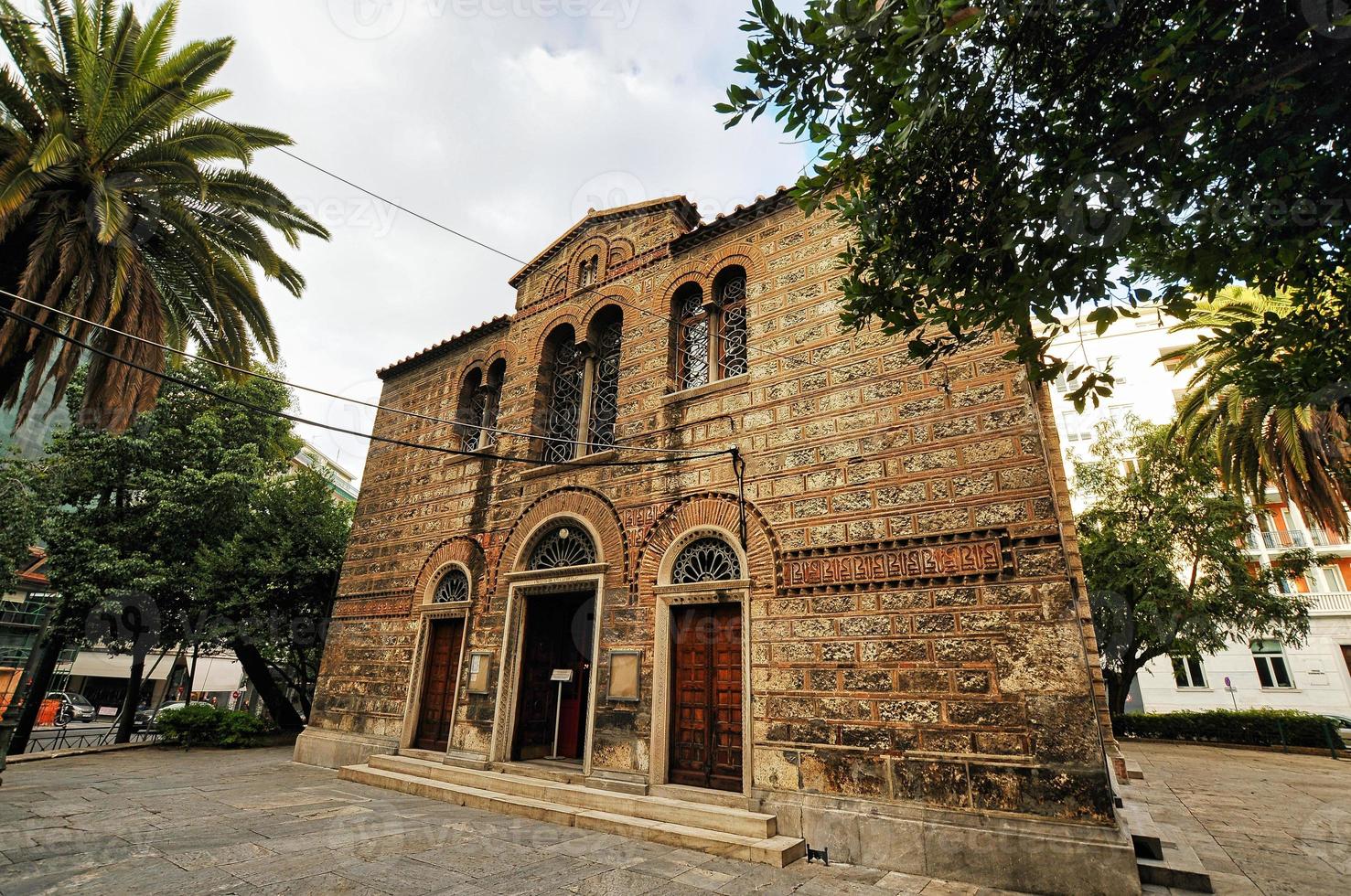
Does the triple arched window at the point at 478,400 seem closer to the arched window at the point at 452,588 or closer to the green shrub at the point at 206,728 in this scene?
the arched window at the point at 452,588

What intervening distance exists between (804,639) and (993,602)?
183 cm

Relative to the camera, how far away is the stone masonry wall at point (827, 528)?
203 inches

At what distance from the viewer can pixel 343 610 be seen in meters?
11.4

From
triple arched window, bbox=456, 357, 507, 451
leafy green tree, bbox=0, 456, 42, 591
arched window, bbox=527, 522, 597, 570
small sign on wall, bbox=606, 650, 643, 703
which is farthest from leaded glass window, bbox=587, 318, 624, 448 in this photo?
leafy green tree, bbox=0, 456, 42, 591

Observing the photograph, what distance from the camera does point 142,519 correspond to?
13.9 meters

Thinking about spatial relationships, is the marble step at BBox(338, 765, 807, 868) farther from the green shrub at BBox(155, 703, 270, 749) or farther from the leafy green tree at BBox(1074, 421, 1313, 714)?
the leafy green tree at BBox(1074, 421, 1313, 714)

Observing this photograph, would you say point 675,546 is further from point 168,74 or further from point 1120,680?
point 1120,680

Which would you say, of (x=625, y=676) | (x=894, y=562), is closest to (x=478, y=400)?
(x=625, y=676)

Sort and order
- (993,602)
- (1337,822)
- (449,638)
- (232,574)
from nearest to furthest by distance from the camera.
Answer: (993,602) < (1337,822) < (449,638) < (232,574)

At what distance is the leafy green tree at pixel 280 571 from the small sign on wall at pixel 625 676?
31.4ft

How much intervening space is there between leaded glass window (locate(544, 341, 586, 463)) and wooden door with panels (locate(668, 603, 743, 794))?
3.55m

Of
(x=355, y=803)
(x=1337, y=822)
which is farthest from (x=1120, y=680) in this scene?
(x=355, y=803)

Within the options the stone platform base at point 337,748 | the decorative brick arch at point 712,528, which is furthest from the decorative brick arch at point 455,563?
the decorative brick arch at point 712,528

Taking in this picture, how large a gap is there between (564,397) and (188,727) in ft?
39.1
